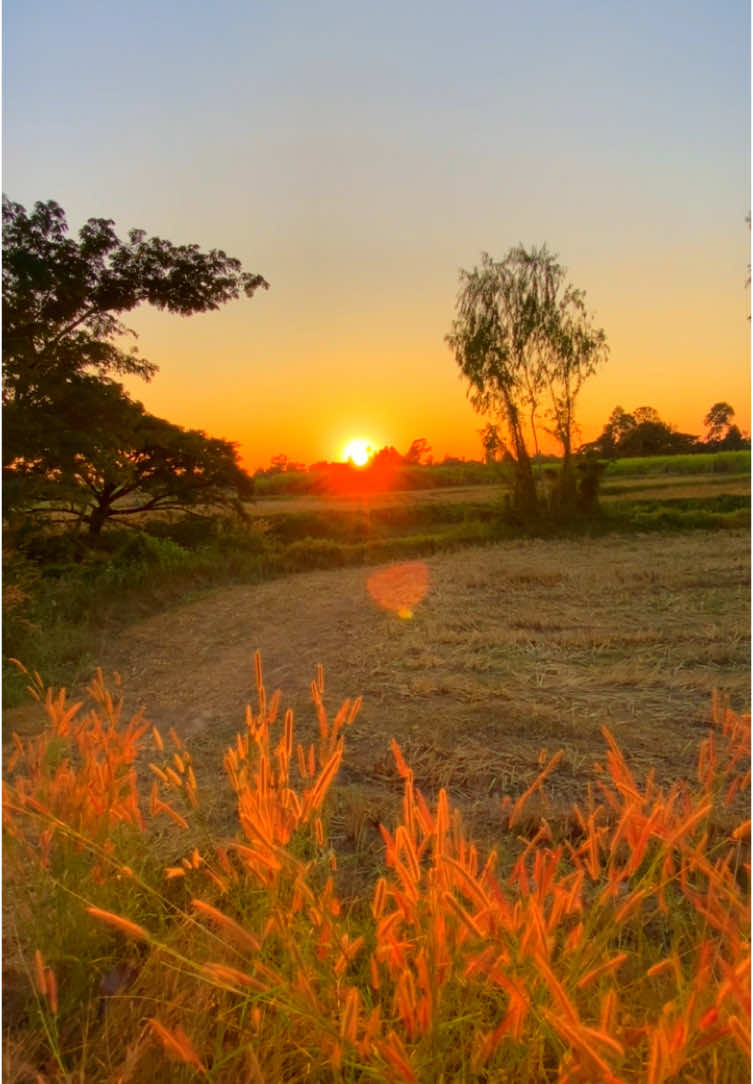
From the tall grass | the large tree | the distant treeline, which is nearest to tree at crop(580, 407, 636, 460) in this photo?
the distant treeline

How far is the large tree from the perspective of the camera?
4.72 meters

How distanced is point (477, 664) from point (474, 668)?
0.17 feet

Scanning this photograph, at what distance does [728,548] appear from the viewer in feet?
30.4

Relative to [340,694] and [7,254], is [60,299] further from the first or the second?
[340,694]

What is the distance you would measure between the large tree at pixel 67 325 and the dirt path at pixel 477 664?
1.37 meters

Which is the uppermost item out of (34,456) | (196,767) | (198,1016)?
(34,456)

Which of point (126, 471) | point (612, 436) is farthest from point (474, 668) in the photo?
point (612, 436)

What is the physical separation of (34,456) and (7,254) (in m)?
1.26

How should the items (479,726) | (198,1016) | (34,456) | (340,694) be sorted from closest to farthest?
(198,1016)
(479,726)
(340,694)
(34,456)

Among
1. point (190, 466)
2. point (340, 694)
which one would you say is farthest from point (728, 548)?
point (340, 694)

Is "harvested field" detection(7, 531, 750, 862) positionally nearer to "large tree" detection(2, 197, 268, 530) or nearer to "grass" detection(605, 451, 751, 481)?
"large tree" detection(2, 197, 268, 530)

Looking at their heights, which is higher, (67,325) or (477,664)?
(67,325)

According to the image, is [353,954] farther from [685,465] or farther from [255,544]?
[685,465]

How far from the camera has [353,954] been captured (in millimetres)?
945
